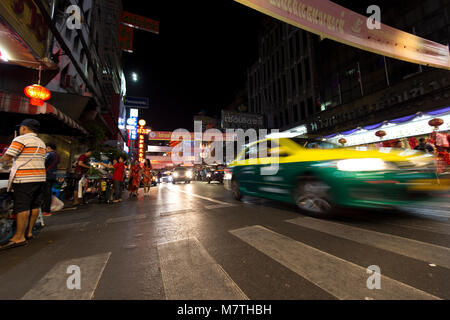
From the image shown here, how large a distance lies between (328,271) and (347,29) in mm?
8061

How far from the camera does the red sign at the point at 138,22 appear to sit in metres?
27.8

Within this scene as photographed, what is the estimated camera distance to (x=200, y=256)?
2135 millimetres

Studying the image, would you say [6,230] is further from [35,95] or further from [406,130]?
[406,130]

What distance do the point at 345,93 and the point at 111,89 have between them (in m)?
29.7

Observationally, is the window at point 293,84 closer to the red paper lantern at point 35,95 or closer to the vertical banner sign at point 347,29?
the vertical banner sign at point 347,29

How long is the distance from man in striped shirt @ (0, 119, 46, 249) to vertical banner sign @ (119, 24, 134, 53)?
28349mm

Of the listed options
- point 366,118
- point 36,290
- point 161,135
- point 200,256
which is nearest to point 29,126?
point 36,290

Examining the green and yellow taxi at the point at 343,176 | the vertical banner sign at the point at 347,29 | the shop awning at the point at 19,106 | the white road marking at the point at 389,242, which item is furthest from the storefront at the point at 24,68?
the white road marking at the point at 389,242

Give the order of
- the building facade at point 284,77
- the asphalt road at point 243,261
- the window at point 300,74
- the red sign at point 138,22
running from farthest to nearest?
1. the red sign at point 138,22
2. the window at point 300,74
3. the building facade at point 284,77
4. the asphalt road at point 243,261

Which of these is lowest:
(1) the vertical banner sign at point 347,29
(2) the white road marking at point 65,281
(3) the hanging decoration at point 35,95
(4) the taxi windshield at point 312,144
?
(2) the white road marking at point 65,281

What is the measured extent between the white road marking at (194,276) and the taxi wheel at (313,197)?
2473 mm

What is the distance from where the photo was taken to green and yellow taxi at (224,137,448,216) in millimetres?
2874

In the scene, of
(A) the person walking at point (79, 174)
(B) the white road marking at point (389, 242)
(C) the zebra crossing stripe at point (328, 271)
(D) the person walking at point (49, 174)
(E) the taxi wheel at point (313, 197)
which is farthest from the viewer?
(A) the person walking at point (79, 174)

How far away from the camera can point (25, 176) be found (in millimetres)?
2785
